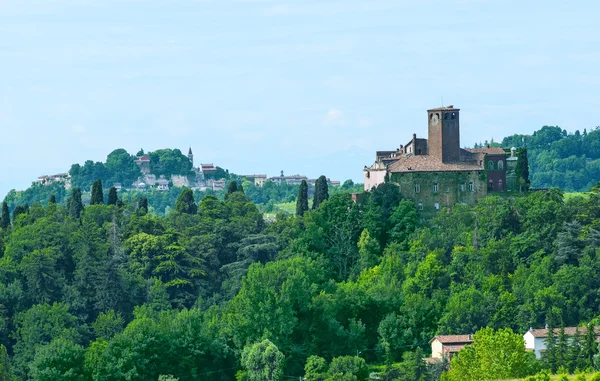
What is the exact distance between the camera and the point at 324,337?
6619 centimetres

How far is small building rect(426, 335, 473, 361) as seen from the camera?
62656mm

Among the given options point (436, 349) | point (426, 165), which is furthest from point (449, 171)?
point (436, 349)

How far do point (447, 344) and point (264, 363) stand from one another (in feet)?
28.6

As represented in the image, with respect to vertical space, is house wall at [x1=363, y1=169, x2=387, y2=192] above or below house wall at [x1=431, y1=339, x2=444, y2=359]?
above

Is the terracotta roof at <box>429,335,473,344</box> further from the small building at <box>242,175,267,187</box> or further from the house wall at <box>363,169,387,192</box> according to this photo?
the small building at <box>242,175,267,187</box>

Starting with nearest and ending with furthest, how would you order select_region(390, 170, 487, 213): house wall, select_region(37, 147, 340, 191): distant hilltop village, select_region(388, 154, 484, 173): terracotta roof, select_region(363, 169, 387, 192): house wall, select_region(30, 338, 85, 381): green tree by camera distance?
select_region(30, 338, 85, 381): green tree < select_region(388, 154, 484, 173): terracotta roof < select_region(390, 170, 487, 213): house wall < select_region(363, 169, 387, 192): house wall < select_region(37, 147, 340, 191): distant hilltop village

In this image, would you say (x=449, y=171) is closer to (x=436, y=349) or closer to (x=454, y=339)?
(x=454, y=339)

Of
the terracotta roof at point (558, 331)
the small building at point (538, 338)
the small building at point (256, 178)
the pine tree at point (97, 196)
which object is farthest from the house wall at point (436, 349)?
the small building at point (256, 178)

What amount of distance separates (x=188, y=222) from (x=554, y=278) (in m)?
27.5

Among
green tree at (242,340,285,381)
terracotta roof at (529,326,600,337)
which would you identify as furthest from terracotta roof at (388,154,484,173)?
green tree at (242,340,285,381)

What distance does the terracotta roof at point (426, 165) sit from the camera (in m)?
75.5

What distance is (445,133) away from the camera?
3004 inches

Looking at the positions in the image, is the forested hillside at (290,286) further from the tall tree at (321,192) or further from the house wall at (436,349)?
the tall tree at (321,192)

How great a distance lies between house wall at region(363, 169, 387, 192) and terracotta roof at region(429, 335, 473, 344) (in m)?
15.0
